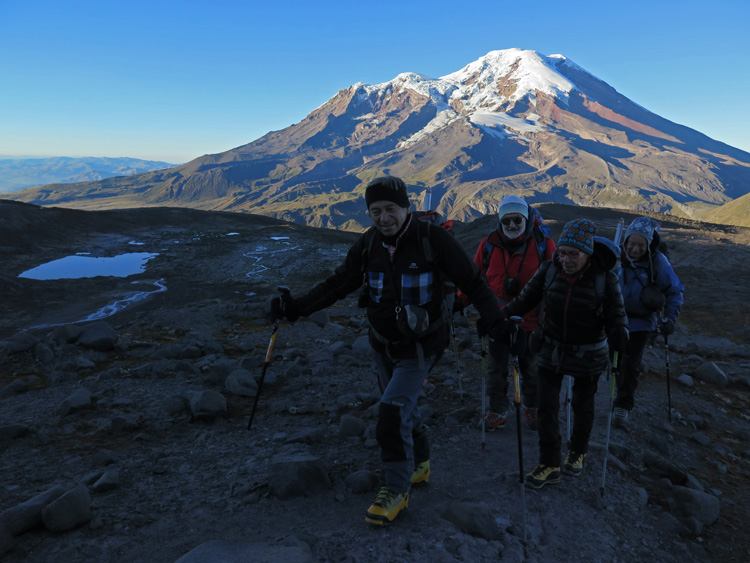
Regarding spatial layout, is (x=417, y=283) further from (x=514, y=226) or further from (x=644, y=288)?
(x=644, y=288)

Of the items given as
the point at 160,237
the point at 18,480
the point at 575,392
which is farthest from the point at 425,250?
the point at 160,237

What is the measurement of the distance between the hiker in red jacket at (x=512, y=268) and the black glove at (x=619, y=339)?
117cm

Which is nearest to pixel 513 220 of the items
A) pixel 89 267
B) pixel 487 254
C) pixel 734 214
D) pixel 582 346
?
pixel 487 254

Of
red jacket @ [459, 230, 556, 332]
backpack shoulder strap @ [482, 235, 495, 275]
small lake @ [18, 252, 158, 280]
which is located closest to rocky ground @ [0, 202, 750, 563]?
red jacket @ [459, 230, 556, 332]

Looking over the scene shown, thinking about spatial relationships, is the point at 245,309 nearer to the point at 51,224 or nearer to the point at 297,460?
the point at 297,460

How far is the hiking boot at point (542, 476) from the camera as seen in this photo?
5.05 m

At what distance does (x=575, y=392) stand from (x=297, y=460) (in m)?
3.27

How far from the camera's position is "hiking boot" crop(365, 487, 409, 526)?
414 cm

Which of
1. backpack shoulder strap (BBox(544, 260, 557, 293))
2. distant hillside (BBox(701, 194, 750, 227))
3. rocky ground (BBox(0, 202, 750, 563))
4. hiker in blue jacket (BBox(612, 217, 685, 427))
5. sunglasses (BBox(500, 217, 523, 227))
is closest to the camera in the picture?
rocky ground (BBox(0, 202, 750, 563))

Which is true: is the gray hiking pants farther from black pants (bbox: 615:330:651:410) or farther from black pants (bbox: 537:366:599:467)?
black pants (bbox: 615:330:651:410)

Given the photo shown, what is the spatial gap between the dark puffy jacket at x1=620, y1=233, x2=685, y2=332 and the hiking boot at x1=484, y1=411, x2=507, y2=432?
2.55m

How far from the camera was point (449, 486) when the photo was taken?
16.9 ft

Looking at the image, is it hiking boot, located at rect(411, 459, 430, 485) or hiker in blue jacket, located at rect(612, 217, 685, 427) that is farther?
hiker in blue jacket, located at rect(612, 217, 685, 427)

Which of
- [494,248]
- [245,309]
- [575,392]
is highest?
[494,248]
